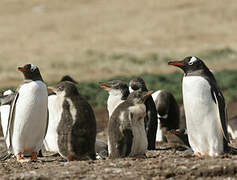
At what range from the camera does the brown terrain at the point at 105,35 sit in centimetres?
3738

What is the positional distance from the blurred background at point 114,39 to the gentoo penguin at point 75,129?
11.8 meters

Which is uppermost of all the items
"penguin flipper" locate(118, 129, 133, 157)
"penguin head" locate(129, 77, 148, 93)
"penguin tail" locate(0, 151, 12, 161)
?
"penguin head" locate(129, 77, 148, 93)

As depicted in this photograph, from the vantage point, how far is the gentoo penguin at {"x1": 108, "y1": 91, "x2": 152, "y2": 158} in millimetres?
7770

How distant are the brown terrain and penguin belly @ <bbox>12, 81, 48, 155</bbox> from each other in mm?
2151

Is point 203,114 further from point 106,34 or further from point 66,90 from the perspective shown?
point 106,34

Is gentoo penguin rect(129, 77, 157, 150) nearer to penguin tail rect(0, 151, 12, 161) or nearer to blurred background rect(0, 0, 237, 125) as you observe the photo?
penguin tail rect(0, 151, 12, 161)

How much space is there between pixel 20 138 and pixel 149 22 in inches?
2123

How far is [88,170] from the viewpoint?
660cm

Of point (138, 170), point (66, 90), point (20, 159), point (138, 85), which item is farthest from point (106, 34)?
point (138, 170)

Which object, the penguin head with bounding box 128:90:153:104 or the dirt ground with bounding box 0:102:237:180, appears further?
the penguin head with bounding box 128:90:153:104

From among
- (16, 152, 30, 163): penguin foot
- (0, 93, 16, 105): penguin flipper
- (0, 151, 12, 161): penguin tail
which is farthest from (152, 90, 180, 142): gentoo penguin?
(16, 152, 30, 163): penguin foot

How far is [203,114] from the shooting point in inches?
307

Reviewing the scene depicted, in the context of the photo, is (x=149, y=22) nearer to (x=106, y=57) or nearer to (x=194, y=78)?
(x=106, y=57)

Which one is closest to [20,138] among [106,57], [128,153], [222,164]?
[128,153]
